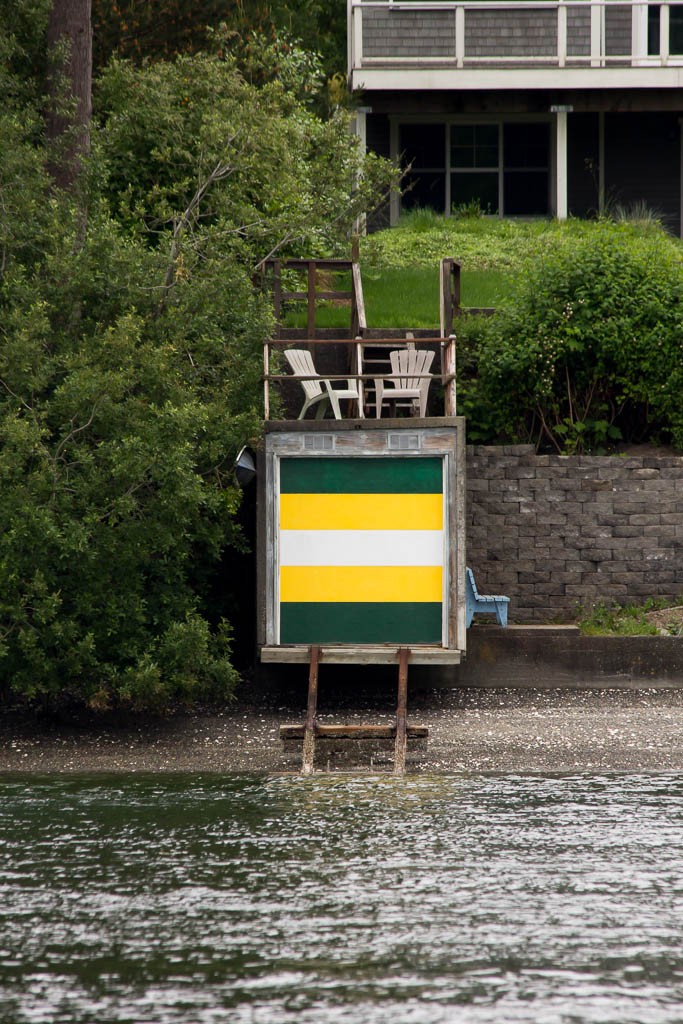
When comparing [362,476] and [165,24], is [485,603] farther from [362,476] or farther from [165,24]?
[165,24]

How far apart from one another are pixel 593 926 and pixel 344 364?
421 inches

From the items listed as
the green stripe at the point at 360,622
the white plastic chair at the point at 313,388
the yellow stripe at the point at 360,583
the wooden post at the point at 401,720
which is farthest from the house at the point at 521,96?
the wooden post at the point at 401,720

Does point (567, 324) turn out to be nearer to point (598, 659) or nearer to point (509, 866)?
point (598, 659)

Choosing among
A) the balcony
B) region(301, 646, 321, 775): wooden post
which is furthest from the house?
region(301, 646, 321, 775): wooden post

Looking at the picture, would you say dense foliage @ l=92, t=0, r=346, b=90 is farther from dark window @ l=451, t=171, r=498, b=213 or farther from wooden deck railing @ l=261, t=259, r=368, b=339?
dark window @ l=451, t=171, r=498, b=213

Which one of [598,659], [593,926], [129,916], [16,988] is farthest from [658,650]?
[16,988]

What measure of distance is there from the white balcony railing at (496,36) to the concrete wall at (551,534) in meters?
13.1

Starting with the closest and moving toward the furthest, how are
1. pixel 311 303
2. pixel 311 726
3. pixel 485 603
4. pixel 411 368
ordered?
pixel 311 726 → pixel 485 603 → pixel 411 368 → pixel 311 303

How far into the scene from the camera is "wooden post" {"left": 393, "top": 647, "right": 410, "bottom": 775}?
41.6ft

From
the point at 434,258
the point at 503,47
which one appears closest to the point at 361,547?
the point at 434,258

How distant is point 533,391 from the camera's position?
17.5 meters

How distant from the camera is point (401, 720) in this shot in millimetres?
13148

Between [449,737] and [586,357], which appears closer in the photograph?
[449,737]

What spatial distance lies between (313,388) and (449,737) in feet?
14.9
